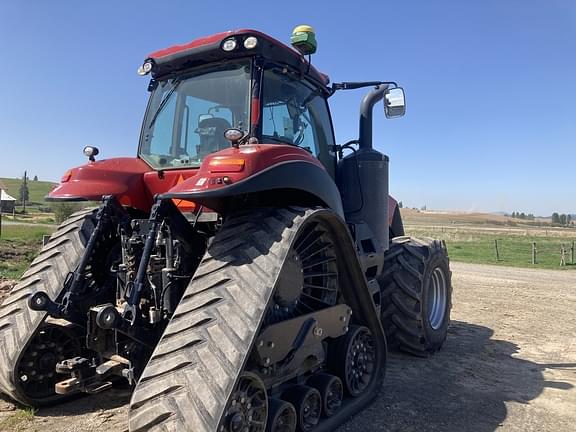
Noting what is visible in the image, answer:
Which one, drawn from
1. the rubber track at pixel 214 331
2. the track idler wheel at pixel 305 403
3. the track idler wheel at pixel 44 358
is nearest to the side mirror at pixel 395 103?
the rubber track at pixel 214 331

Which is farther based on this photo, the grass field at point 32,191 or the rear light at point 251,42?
the grass field at point 32,191

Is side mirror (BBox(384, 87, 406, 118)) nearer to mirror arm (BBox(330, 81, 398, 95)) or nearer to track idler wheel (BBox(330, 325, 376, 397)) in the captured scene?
mirror arm (BBox(330, 81, 398, 95))

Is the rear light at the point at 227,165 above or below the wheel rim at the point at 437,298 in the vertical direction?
above

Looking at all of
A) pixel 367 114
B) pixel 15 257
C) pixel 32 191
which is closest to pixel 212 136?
pixel 367 114

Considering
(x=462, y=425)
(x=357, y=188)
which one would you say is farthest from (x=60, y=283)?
(x=462, y=425)

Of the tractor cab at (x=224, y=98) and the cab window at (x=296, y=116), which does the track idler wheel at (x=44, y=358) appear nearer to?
the tractor cab at (x=224, y=98)

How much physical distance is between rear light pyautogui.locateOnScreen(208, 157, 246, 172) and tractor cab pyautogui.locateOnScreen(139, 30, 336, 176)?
59 centimetres

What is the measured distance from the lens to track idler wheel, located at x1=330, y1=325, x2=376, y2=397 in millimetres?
4172

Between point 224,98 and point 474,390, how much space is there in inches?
143

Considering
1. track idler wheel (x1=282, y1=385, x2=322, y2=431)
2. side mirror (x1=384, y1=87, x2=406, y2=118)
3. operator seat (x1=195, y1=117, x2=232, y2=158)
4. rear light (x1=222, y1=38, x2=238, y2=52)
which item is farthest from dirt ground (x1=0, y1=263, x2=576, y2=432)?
rear light (x1=222, y1=38, x2=238, y2=52)

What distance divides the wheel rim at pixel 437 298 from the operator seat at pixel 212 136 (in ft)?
11.7

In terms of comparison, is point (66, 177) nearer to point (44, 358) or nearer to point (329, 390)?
point (44, 358)

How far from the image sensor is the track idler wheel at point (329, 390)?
380 centimetres

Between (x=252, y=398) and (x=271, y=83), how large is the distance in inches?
99.8
